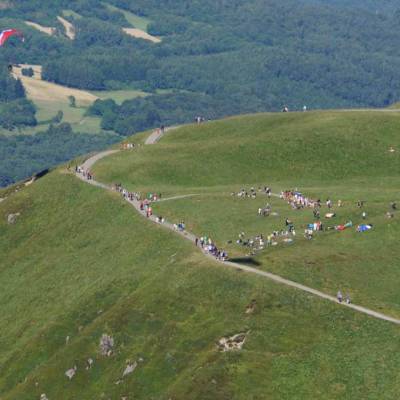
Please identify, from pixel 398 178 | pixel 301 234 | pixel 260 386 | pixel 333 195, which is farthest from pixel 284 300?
pixel 398 178

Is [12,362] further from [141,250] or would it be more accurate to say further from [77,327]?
[141,250]

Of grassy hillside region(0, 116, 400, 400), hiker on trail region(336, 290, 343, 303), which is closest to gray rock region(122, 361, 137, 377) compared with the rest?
grassy hillside region(0, 116, 400, 400)

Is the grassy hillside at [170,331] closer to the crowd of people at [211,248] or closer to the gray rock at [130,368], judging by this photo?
the gray rock at [130,368]

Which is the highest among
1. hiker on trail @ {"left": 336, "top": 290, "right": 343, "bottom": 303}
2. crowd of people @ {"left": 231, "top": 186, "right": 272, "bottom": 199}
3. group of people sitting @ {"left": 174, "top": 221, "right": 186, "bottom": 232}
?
hiker on trail @ {"left": 336, "top": 290, "right": 343, "bottom": 303}

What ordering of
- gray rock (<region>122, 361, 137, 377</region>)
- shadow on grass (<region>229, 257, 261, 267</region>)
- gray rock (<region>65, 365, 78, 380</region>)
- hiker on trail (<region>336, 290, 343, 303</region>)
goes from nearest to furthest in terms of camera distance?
gray rock (<region>122, 361, 137, 377</region>) < hiker on trail (<region>336, 290, 343, 303</region>) < gray rock (<region>65, 365, 78, 380</region>) < shadow on grass (<region>229, 257, 261, 267</region>)

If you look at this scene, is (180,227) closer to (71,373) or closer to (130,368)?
(71,373)

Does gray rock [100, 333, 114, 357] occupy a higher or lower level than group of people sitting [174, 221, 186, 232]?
higher

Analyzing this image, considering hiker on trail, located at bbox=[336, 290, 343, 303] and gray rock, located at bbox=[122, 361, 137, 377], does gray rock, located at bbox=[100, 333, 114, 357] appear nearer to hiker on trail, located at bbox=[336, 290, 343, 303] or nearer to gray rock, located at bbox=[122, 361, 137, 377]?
gray rock, located at bbox=[122, 361, 137, 377]
